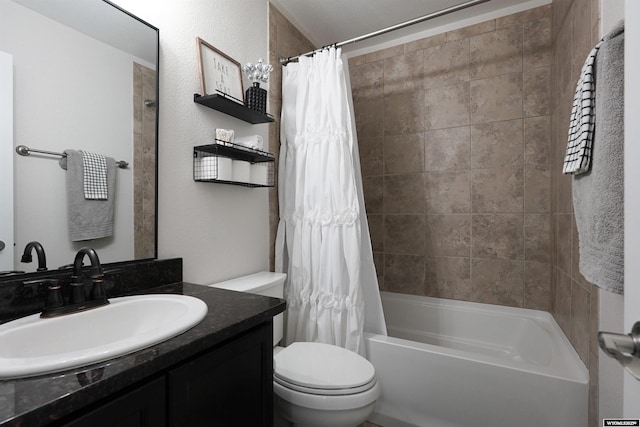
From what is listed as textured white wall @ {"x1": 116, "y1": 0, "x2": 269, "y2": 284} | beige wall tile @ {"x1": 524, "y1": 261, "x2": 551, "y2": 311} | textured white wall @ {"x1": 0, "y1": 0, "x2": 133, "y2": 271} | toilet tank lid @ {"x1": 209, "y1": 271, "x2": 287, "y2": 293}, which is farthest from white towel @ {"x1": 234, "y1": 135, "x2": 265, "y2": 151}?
beige wall tile @ {"x1": 524, "y1": 261, "x2": 551, "y2": 311}

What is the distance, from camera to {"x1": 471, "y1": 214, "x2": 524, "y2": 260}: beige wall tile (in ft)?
6.88

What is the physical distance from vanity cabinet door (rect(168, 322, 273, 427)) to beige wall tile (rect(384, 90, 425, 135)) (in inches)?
78.8

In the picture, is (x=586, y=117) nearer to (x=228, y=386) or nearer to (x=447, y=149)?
(x=228, y=386)

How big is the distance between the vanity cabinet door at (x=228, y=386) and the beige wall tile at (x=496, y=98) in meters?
2.09

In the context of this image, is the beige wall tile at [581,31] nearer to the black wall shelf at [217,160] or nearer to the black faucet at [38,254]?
the black wall shelf at [217,160]

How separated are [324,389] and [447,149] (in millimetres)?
1868

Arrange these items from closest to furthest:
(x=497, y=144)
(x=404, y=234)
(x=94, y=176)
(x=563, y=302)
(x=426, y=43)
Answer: (x=94, y=176) < (x=563, y=302) < (x=497, y=144) < (x=426, y=43) < (x=404, y=234)

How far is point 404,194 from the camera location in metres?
2.47

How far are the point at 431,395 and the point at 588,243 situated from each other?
1085mm

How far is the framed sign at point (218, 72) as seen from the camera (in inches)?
58.3

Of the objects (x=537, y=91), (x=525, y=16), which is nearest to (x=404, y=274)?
(x=537, y=91)

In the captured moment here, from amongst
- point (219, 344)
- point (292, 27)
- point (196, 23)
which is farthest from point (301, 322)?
point (292, 27)

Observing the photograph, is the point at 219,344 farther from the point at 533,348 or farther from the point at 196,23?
the point at 533,348

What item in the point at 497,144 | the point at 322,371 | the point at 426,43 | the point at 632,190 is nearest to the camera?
the point at 632,190
